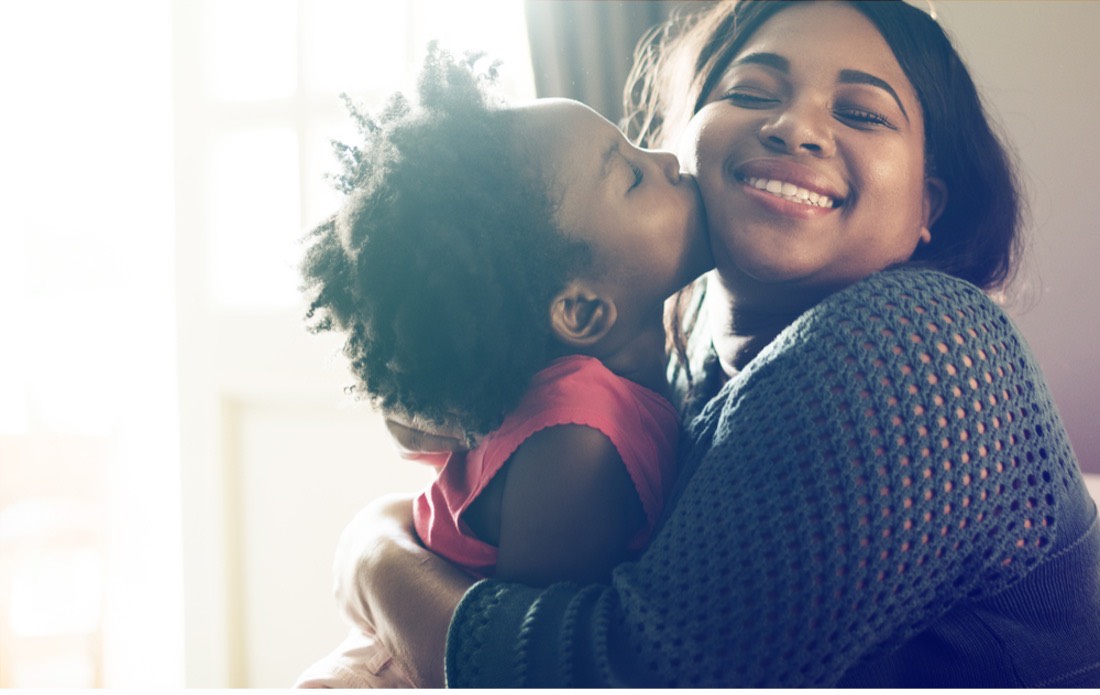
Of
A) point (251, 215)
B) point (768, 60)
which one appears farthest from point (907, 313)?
point (251, 215)

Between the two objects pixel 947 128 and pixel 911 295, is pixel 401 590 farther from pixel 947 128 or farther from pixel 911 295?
pixel 947 128

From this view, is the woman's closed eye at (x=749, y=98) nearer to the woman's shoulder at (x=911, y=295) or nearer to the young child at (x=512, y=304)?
the young child at (x=512, y=304)

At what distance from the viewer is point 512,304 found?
1057 mm

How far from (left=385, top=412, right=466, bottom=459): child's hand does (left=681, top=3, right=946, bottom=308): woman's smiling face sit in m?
0.43

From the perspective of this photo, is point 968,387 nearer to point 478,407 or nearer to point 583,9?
point 478,407

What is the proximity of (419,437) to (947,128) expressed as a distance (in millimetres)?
814

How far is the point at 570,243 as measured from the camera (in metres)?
1.09

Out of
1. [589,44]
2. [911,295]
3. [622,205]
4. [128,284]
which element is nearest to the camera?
[911,295]

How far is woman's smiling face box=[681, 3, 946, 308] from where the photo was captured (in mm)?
1067

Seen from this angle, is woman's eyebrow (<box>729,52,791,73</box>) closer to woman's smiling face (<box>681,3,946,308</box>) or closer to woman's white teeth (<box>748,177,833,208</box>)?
woman's smiling face (<box>681,3,946,308</box>)

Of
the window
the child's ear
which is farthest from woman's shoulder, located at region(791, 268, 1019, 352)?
the window

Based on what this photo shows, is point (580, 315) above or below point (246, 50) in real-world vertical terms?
below

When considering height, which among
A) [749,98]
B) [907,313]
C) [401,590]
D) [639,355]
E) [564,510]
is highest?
[749,98]

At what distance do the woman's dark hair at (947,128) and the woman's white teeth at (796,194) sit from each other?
0.56 ft
